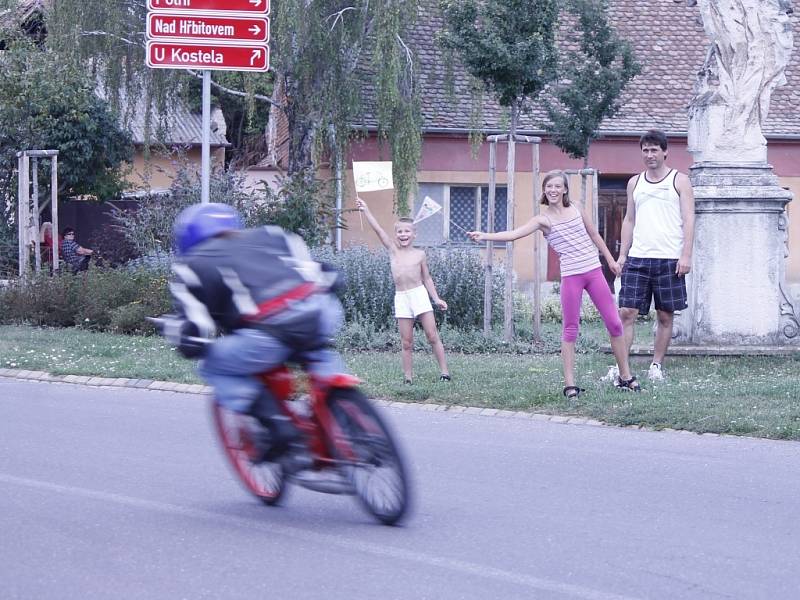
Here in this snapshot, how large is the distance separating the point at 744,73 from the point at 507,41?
8.68 metres

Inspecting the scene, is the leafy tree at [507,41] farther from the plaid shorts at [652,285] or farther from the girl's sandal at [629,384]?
the girl's sandal at [629,384]

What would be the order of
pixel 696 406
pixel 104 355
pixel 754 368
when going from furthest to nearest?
pixel 104 355 < pixel 754 368 < pixel 696 406

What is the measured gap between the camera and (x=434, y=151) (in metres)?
31.8

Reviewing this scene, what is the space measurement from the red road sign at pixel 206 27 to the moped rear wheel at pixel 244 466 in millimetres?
8417

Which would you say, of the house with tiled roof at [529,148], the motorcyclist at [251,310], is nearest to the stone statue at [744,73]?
the motorcyclist at [251,310]

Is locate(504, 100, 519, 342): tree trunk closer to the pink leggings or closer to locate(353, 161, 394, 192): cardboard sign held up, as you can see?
locate(353, 161, 394, 192): cardboard sign held up

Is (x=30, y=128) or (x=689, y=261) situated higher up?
(x=30, y=128)

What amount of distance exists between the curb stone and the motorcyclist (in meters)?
4.27

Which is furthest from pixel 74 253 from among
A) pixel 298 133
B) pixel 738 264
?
pixel 738 264

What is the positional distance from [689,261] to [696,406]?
141 cm

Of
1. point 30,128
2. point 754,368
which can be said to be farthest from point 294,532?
point 30,128

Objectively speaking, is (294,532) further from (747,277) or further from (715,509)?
(747,277)

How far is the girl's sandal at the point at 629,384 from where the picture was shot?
11.7 m

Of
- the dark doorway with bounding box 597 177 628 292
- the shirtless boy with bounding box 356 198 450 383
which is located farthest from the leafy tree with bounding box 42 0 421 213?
the shirtless boy with bounding box 356 198 450 383
